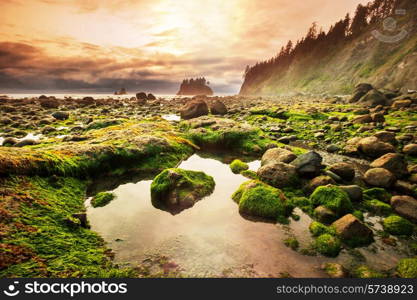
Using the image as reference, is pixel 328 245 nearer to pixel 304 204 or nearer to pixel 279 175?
pixel 304 204

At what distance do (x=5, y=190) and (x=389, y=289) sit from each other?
22.6 ft

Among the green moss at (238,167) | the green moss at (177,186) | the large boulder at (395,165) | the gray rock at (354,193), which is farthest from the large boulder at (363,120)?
the green moss at (177,186)

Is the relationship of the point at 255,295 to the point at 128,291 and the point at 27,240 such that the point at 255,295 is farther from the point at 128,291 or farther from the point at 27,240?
the point at 27,240

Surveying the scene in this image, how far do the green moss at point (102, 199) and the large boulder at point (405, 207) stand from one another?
7.22m

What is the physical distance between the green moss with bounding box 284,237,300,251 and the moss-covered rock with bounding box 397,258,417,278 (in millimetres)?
1599

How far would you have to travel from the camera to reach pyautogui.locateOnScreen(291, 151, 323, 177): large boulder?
665 centimetres

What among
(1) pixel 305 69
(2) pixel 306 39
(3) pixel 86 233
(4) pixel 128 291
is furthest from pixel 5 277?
(2) pixel 306 39

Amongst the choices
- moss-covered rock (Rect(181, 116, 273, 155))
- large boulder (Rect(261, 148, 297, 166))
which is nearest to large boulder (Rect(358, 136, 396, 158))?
large boulder (Rect(261, 148, 297, 166))

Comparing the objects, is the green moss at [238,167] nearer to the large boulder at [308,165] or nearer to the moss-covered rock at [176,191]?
the large boulder at [308,165]

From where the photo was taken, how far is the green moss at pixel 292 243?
414 cm

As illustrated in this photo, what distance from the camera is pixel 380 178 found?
20.6 feet

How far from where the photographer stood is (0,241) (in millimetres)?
3215

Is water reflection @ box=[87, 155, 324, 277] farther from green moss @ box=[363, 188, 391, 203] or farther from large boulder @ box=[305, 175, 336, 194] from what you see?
green moss @ box=[363, 188, 391, 203]

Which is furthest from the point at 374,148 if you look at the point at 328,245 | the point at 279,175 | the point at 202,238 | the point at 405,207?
the point at 202,238
